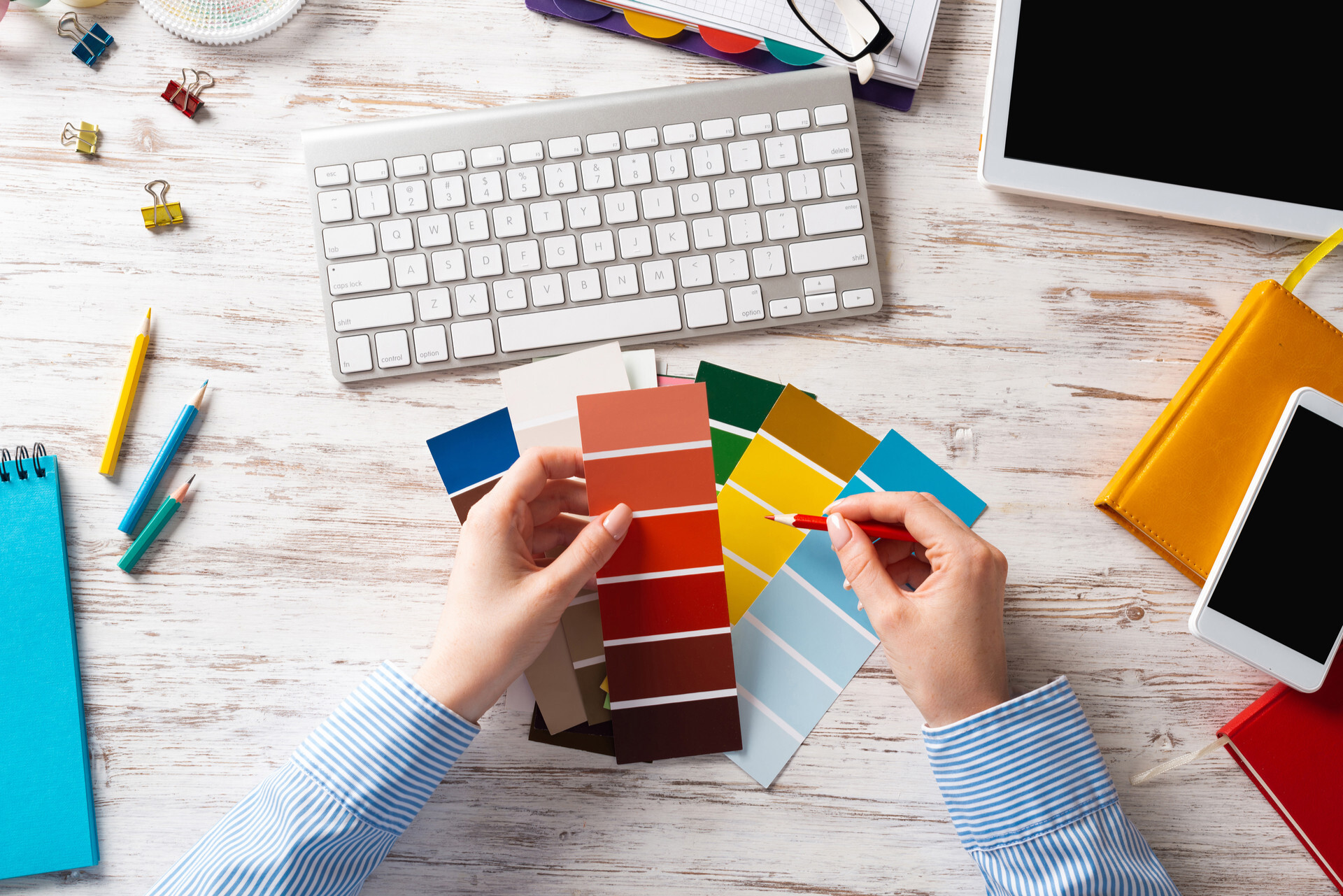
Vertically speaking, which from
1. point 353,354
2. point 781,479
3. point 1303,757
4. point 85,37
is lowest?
point 1303,757

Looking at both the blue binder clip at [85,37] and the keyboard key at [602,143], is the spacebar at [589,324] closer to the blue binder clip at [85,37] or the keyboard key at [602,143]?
the keyboard key at [602,143]

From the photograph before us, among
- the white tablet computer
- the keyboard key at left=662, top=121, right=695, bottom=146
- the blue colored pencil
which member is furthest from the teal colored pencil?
the white tablet computer

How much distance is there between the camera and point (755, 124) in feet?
2.96

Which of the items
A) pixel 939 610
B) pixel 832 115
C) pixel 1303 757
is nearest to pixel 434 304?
pixel 832 115

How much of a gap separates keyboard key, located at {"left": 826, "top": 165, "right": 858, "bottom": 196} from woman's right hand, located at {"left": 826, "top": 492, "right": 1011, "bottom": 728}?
0.34 metres

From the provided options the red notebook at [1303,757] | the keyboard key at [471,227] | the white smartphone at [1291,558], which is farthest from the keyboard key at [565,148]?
the red notebook at [1303,757]

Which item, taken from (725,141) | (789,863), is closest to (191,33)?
(725,141)

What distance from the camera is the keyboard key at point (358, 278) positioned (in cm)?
88

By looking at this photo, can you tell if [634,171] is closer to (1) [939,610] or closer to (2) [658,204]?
(2) [658,204]

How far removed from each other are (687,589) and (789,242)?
0.39 metres

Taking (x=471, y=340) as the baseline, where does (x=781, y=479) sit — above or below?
below

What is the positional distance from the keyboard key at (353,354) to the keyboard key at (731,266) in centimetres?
39

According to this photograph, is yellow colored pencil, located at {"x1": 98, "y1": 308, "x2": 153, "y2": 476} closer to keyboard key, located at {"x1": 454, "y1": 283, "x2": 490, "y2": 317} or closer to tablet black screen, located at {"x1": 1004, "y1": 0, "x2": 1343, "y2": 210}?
keyboard key, located at {"x1": 454, "y1": 283, "x2": 490, "y2": 317}

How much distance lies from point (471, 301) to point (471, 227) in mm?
80
